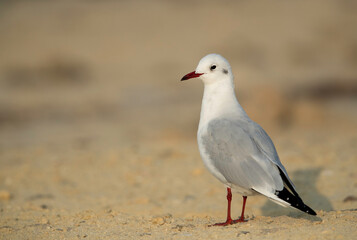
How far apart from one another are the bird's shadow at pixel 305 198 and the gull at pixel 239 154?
28.2 inches

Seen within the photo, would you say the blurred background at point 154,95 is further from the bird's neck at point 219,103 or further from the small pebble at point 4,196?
the bird's neck at point 219,103

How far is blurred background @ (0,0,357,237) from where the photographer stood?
6.89m

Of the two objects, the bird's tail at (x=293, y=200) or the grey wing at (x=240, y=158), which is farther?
the grey wing at (x=240, y=158)

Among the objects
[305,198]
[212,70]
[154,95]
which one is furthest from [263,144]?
[154,95]

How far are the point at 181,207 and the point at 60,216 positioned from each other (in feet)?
4.47

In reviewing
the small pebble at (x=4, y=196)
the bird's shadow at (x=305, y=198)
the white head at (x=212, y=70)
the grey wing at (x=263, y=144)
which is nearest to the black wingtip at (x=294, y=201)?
the grey wing at (x=263, y=144)

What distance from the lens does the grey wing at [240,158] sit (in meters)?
4.26

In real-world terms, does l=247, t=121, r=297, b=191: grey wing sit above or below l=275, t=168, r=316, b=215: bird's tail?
above

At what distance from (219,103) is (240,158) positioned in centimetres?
70

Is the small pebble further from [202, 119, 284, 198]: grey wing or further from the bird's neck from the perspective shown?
[202, 119, 284, 198]: grey wing

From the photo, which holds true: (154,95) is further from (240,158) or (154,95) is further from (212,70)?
(240,158)

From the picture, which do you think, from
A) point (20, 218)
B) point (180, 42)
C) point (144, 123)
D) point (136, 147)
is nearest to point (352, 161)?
point (136, 147)

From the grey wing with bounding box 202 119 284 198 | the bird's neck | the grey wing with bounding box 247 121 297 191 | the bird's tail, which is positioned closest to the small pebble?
the bird's neck

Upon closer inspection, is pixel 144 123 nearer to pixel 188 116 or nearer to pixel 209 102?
pixel 188 116
